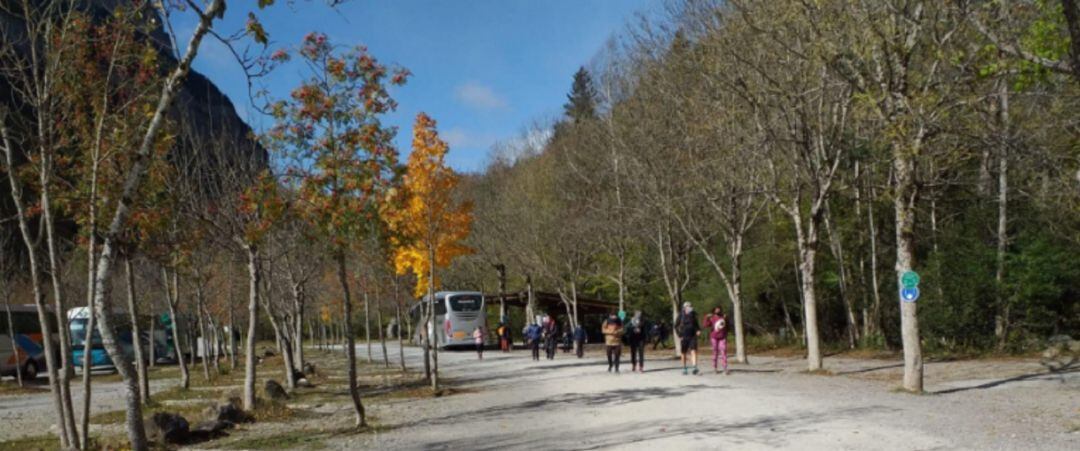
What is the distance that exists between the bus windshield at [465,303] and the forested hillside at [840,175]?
10.4ft

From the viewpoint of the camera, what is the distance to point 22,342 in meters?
38.5

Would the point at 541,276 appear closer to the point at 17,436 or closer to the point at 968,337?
the point at 968,337

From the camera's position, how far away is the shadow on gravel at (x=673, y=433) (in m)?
10.7

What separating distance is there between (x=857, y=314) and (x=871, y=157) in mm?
16291

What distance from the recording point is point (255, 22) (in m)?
7.79

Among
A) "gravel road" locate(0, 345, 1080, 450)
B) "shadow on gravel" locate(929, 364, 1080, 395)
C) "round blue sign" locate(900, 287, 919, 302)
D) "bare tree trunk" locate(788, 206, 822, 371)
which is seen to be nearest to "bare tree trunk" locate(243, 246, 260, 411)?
"gravel road" locate(0, 345, 1080, 450)

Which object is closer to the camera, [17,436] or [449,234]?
[17,436]

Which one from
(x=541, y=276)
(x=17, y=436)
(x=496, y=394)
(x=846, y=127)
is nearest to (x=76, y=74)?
(x=17, y=436)

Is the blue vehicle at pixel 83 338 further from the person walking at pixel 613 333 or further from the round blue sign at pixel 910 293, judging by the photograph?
the round blue sign at pixel 910 293

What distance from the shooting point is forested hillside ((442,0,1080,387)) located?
14.0m

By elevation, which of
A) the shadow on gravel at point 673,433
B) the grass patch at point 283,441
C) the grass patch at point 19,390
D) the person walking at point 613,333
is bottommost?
the grass patch at point 19,390

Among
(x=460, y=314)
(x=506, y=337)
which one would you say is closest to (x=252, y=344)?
(x=506, y=337)

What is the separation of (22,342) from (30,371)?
147cm

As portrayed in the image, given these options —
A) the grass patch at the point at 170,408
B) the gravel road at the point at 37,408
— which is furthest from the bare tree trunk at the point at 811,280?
the gravel road at the point at 37,408
